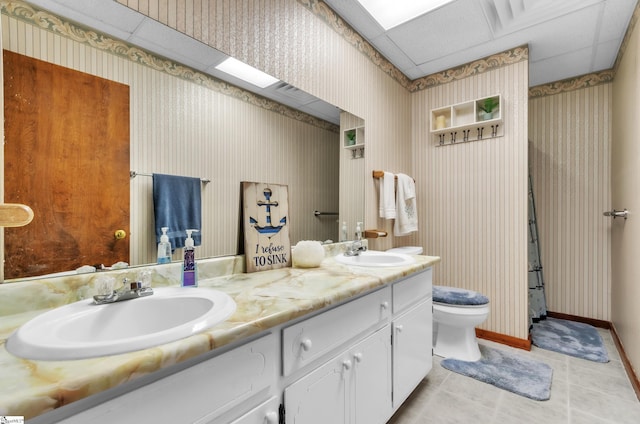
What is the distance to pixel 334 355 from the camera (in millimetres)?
1030

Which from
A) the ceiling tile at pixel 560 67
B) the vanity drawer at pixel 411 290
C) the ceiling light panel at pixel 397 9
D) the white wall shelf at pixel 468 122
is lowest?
the vanity drawer at pixel 411 290

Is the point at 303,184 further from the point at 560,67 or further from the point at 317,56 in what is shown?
the point at 560,67

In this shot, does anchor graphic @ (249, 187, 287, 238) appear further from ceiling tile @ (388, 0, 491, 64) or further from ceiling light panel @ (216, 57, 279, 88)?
ceiling tile @ (388, 0, 491, 64)

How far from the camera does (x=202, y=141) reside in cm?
120

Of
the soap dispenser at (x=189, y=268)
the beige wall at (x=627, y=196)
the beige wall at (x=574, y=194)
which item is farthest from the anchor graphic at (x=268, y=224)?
the beige wall at (x=574, y=194)

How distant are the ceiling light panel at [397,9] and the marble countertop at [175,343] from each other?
1.72m

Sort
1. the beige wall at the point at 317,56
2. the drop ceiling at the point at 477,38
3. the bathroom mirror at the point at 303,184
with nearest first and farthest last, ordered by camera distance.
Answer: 1. the bathroom mirror at the point at 303,184
2. the beige wall at the point at 317,56
3. the drop ceiling at the point at 477,38

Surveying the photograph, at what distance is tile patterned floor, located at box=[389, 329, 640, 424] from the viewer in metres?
1.51

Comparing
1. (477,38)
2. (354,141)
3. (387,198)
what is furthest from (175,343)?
(477,38)

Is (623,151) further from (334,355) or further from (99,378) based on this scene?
(99,378)

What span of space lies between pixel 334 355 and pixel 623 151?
260 centimetres

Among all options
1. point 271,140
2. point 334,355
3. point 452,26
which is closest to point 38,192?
point 271,140

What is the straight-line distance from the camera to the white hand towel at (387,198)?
230cm

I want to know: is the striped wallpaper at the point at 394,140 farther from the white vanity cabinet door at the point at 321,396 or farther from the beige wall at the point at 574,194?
the white vanity cabinet door at the point at 321,396
